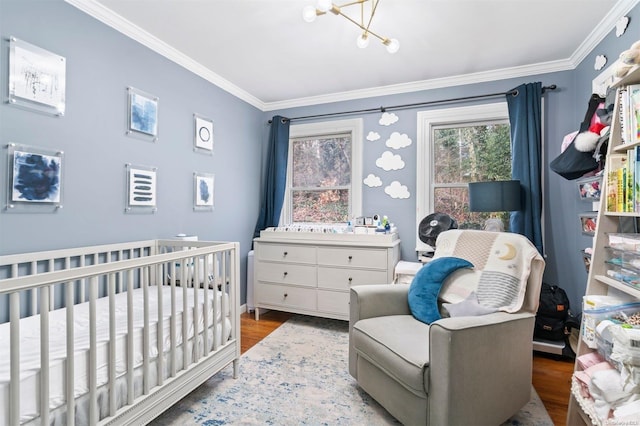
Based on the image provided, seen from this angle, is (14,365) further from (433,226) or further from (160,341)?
(433,226)

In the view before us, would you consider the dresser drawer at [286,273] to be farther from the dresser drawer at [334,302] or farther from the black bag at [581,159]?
the black bag at [581,159]

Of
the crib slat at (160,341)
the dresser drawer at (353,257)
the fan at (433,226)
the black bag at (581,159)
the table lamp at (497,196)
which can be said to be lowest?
the crib slat at (160,341)

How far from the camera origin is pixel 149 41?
2.34m

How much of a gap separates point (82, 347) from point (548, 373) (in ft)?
8.78

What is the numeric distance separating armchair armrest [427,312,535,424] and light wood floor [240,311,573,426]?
37cm

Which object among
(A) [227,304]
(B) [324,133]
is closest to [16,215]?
(A) [227,304]

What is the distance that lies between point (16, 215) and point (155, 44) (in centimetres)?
151

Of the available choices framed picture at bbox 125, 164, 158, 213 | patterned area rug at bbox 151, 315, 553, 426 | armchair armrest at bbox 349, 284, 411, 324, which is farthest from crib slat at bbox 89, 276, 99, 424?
armchair armrest at bbox 349, 284, 411, 324

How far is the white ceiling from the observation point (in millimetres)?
1992

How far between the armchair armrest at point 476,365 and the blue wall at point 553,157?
1.41 metres

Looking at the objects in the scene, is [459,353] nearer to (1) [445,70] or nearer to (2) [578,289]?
(2) [578,289]

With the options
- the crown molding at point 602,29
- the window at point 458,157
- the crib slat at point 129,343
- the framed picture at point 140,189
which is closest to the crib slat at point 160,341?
the crib slat at point 129,343

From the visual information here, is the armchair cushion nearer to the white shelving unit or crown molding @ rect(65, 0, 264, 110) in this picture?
the white shelving unit

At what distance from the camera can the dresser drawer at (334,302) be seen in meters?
2.85
